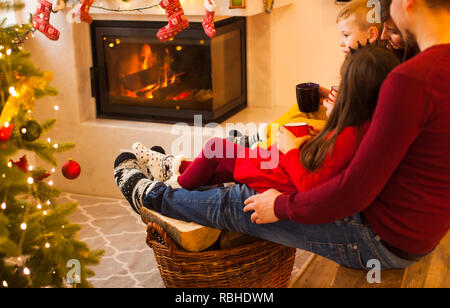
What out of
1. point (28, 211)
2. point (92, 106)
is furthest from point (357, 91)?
point (92, 106)

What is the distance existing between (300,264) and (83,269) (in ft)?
3.94

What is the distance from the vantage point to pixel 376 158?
1281 mm

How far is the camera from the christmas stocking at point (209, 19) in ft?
8.76

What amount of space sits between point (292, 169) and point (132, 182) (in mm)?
636

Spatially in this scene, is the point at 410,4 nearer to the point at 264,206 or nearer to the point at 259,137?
the point at 264,206

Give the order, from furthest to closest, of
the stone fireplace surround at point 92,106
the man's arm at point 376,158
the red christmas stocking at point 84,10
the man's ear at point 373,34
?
1. the stone fireplace surround at point 92,106
2. the red christmas stocking at point 84,10
3. the man's ear at point 373,34
4. the man's arm at point 376,158

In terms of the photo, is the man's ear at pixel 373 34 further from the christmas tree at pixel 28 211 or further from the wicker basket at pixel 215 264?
the christmas tree at pixel 28 211

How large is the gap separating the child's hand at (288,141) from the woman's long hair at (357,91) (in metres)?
0.10

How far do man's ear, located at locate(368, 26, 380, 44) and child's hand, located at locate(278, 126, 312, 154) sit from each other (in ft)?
2.08

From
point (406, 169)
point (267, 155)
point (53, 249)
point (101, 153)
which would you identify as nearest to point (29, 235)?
point (53, 249)

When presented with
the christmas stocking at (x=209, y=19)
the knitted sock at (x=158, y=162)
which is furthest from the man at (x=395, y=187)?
Result: the christmas stocking at (x=209, y=19)
